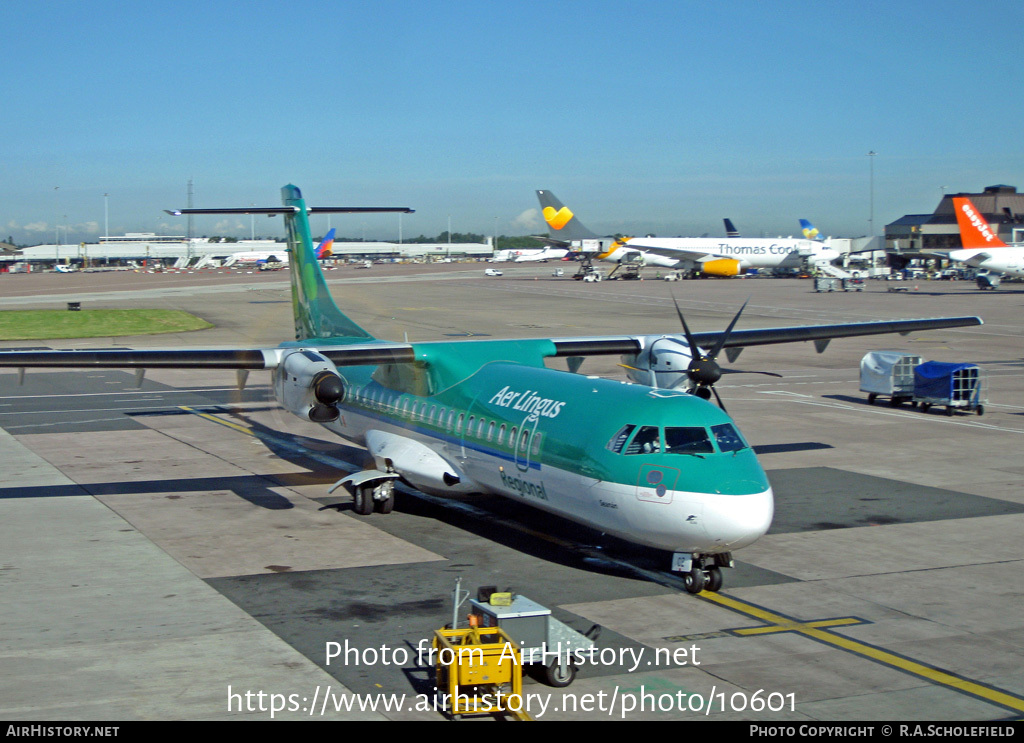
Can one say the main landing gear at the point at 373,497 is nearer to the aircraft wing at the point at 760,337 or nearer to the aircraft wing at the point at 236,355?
the aircraft wing at the point at 236,355

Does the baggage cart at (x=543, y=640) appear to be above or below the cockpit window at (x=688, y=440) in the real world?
below

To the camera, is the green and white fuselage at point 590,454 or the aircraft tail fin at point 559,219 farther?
the aircraft tail fin at point 559,219

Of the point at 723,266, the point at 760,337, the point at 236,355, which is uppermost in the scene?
the point at 723,266

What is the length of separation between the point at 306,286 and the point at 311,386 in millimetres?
7765

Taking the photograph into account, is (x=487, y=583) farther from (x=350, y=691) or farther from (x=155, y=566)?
(x=155, y=566)

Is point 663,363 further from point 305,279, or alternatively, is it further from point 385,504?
point 305,279

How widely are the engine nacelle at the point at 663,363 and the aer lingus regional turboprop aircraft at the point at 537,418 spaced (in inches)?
1.3

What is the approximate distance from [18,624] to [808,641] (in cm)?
1061

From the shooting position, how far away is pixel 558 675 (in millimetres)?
11250

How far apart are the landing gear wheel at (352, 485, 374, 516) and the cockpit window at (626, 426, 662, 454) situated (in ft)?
24.0

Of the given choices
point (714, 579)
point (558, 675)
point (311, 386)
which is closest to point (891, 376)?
point (714, 579)

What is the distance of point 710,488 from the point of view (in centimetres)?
1375

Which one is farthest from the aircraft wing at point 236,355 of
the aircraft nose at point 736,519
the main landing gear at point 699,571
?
the aircraft nose at point 736,519

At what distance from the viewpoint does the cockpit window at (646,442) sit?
14.4 m
